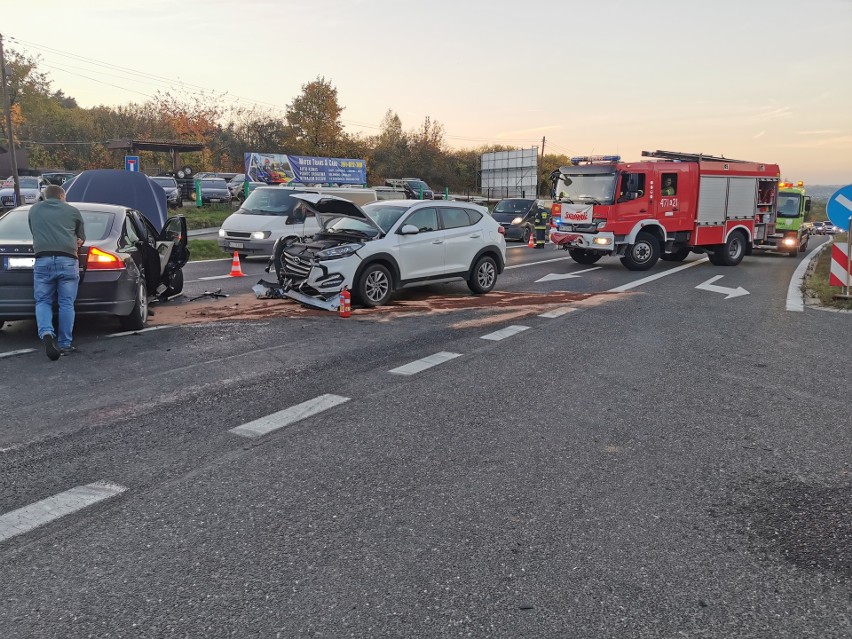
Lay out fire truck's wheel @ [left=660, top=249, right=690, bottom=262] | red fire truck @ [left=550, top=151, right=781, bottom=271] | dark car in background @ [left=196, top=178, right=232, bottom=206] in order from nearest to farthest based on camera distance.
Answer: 1. red fire truck @ [left=550, top=151, right=781, bottom=271]
2. fire truck's wheel @ [left=660, top=249, right=690, bottom=262]
3. dark car in background @ [left=196, top=178, right=232, bottom=206]

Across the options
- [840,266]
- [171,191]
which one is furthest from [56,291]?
[171,191]

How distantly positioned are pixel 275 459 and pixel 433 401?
169 cm

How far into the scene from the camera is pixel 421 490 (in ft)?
12.6

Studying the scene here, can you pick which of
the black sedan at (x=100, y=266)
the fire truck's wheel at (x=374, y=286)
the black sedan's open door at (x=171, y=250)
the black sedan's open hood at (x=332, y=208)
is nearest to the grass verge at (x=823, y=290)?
the fire truck's wheel at (x=374, y=286)

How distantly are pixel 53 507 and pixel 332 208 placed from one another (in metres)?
7.18

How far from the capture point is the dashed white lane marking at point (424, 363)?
653cm

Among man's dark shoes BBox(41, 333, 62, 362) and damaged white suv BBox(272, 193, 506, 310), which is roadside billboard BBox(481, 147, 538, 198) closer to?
damaged white suv BBox(272, 193, 506, 310)

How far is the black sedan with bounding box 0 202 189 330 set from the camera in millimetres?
7230

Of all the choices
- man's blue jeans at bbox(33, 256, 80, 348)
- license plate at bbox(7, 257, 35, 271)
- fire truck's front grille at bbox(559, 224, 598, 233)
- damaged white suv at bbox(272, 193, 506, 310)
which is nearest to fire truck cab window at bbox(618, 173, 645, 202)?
fire truck's front grille at bbox(559, 224, 598, 233)

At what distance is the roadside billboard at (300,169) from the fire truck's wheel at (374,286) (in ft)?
85.0

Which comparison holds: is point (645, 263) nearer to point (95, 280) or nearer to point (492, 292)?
point (492, 292)

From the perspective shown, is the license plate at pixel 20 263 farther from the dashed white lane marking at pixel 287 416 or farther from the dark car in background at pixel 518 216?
the dark car in background at pixel 518 216

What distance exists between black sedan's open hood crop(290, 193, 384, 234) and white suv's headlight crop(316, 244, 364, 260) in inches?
26.5

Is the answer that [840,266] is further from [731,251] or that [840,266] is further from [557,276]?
[731,251]
